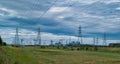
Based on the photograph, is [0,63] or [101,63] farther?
[101,63]

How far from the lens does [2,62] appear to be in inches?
932

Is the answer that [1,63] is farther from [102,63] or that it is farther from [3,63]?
[102,63]

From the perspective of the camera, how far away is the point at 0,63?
2314 centimetres

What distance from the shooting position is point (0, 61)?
24062 millimetres

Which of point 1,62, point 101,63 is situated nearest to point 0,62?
point 1,62

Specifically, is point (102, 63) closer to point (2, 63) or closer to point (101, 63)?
point (101, 63)

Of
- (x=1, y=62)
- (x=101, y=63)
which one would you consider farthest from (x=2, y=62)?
(x=101, y=63)

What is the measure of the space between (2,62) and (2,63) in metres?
0.41

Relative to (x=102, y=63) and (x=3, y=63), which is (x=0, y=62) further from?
(x=102, y=63)

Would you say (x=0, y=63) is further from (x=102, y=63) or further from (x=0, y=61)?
(x=102, y=63)

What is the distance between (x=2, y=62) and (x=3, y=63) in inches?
12.2

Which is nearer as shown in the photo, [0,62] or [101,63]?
[0,62]

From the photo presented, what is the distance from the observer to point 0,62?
77.4 ft

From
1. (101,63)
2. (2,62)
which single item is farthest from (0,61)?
(101,63)
